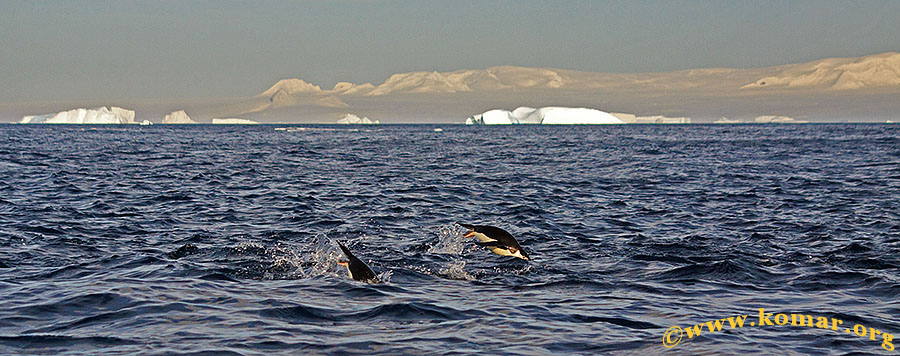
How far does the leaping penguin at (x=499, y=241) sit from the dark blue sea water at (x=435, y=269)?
0.29 m

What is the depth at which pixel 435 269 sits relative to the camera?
12.2 meters

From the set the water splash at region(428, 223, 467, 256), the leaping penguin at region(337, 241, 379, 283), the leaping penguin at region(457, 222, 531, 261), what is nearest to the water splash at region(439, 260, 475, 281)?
the leaping penguin at region(457, 222, 531, 261)

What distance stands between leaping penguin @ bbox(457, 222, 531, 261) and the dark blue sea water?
0.95 ft

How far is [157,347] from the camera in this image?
7688 mm

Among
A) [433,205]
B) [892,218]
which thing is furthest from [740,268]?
[433,205]

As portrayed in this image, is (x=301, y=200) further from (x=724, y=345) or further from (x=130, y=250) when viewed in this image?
(x=724, y=345)

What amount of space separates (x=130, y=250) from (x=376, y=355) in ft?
24.5

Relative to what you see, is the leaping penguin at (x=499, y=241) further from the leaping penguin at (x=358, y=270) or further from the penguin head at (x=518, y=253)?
the leaping penguin at (x=358, y=270)

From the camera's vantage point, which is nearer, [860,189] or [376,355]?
[376,355]

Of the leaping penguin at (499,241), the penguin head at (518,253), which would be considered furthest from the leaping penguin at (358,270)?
the penguin head at (518,253)

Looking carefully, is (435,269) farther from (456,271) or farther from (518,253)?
(518,253)

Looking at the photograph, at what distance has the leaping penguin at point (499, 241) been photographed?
39.7ft

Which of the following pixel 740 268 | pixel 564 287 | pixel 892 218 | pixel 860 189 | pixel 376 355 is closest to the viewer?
pixel 376 355

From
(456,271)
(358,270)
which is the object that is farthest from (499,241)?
(358,270)
